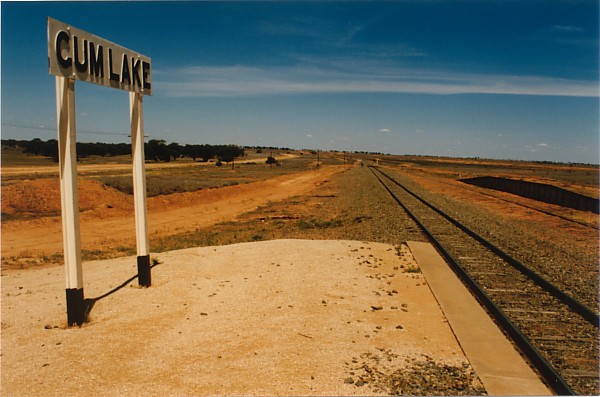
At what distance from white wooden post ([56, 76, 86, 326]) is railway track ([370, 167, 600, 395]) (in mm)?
6234

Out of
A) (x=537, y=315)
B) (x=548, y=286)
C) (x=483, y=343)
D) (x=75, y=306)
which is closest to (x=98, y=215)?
(x=75, y=306)

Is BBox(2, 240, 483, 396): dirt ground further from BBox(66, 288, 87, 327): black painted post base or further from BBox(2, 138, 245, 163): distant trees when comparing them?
BBox(2, 138, 245, 163): distant trees

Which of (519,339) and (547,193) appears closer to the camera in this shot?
(519,339)

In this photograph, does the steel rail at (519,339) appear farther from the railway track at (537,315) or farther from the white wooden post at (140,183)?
the white wooden post at (140,183)

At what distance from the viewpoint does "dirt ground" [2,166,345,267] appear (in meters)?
16.4

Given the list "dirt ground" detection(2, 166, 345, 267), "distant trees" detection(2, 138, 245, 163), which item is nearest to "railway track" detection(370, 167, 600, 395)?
"dirt ground" detection(2, 166, 345, 267)

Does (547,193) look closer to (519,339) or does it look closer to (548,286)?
(548,286)

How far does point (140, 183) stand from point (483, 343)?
20.5 ft

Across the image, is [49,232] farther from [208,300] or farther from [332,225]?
[208,300]

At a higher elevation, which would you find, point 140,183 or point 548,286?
point 140,183

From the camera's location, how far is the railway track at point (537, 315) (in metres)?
5.14

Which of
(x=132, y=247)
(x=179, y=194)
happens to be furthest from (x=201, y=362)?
(x=179, y=194)

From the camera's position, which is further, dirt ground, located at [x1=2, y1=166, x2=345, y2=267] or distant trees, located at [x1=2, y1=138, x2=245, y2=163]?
distant trees, located at [x1=2, y1=138, x2=245, y2=163]

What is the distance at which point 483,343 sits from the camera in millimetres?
5844
